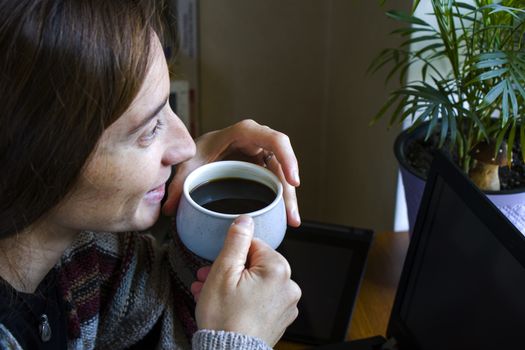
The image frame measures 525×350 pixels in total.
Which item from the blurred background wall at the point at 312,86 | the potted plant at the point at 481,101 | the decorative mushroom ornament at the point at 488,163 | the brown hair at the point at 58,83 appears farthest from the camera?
the blurred background wall at the point at 312,86

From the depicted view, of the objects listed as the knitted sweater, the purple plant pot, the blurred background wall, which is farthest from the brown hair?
the blurred background wall

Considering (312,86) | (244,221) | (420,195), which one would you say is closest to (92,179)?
(244,221)

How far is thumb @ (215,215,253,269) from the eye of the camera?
1.87ft

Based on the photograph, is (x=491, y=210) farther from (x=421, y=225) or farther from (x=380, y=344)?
(x=380, y=344)

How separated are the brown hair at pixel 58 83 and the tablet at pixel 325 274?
407 mm

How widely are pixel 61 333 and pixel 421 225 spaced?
444mm

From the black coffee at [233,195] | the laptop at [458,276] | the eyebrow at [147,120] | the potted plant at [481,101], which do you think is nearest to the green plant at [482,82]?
the potted plant at [481,101]

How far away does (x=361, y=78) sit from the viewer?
1.28 m

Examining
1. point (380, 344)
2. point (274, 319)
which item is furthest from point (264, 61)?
point (274, 319)

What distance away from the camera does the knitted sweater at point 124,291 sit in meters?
0.77

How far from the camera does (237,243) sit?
22.4 inches

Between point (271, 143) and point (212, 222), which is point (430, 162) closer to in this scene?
point (271, 143)

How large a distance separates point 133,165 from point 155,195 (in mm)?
74

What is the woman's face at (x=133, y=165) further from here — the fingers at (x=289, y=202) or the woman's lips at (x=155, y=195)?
the fingers at (x=289, y=202)
